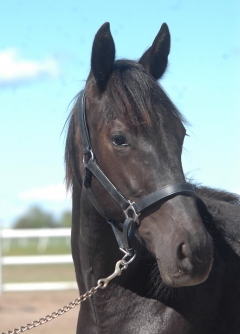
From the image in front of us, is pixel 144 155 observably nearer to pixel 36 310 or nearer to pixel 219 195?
pixel 219 195

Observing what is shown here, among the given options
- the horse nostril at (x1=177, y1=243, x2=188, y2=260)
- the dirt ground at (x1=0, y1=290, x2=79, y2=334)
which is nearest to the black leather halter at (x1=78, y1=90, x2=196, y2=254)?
the horse nostril at (x1=177, y1=243, x2=188, y2=260)

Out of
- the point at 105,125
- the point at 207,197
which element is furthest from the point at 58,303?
the point at 105,125

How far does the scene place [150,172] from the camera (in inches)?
113

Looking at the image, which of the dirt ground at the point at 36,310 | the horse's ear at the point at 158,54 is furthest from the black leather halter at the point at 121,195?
the dirt ground at the point at 36,310

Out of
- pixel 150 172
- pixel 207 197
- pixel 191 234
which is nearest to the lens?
pixel 191 234

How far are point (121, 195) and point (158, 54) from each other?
1133mm

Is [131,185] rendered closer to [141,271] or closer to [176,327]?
[141,271]

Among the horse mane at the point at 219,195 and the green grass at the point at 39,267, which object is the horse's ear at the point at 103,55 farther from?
the green grass at the point at 39,267

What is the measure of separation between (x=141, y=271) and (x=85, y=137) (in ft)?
3.20

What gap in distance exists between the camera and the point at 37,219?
6869cm

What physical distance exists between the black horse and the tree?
6373 centimetres

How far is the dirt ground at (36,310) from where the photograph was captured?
8031 millimetres

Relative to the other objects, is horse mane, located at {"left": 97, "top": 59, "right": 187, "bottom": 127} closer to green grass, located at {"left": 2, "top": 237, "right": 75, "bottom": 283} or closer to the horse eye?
the horse eye

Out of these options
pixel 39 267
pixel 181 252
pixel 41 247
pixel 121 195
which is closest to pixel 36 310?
pixel 121 195
